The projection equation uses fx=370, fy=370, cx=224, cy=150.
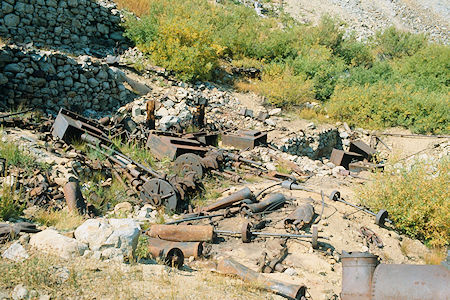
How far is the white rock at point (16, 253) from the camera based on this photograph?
370 centimetres

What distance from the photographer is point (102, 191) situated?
22.9 feet

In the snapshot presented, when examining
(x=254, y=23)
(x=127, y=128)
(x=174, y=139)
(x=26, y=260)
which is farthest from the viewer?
(x=254, y=23)

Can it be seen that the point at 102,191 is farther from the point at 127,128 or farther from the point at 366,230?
the point at 366,230

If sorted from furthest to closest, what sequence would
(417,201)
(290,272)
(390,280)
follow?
(417,201), (290,272), (390,280)

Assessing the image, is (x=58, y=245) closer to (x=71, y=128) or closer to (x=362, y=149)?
(x=71, y=128)

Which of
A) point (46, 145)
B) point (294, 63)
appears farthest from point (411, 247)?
point (294, 63)

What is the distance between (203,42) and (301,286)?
11.6m

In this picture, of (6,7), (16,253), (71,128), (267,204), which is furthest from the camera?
(6,7)

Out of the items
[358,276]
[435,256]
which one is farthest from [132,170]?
[435,256]

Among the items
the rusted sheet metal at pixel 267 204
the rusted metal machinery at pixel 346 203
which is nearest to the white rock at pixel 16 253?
the rusted sheet metal at pixel 267 204

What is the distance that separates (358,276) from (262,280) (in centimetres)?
109

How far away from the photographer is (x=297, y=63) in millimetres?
16703

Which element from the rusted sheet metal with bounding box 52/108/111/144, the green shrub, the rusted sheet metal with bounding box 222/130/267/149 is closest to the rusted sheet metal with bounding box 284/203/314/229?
the rusted sheet metal with bounding box 222/130/267/149

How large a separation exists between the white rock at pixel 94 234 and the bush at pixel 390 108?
40.2 ft
